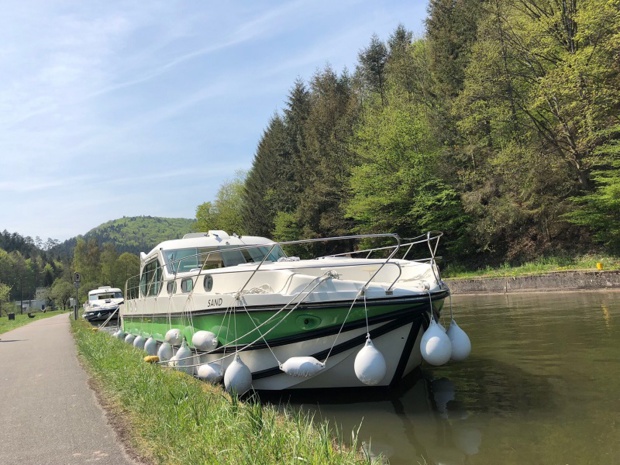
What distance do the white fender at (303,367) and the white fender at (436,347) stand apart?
49.1 inches

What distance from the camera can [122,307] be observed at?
52.2 ft

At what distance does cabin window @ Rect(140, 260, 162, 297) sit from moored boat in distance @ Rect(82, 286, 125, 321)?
1190 centimetres

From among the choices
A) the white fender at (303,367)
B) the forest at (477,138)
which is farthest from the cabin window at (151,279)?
the forest at (477,138)

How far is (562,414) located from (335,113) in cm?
4264

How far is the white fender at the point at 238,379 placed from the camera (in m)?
6.27

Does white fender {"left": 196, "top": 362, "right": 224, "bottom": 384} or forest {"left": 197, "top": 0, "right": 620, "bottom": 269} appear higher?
forest {"left": 197, "top": 0, "right": 620, "bottom": 269}

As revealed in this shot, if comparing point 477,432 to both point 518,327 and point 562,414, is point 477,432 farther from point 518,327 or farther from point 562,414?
point 518,327

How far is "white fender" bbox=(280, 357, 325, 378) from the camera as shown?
6023mm

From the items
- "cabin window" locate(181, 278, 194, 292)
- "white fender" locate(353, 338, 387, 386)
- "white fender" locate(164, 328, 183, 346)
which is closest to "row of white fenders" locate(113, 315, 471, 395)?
"white fender" locate(353, 338, 387, 386)

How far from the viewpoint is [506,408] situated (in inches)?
220

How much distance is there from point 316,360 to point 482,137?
28.9 m

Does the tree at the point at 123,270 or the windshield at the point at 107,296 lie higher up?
the tree at the point at 123,270

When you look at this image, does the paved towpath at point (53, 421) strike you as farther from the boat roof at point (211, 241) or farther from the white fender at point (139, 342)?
the boat roof at point (211, 241)

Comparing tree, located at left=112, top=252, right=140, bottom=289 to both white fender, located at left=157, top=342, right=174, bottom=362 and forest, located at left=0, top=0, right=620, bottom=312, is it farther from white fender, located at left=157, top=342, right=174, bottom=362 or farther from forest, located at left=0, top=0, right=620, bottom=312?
white fender, located at left=157, top=342, right=174, bottom=362
